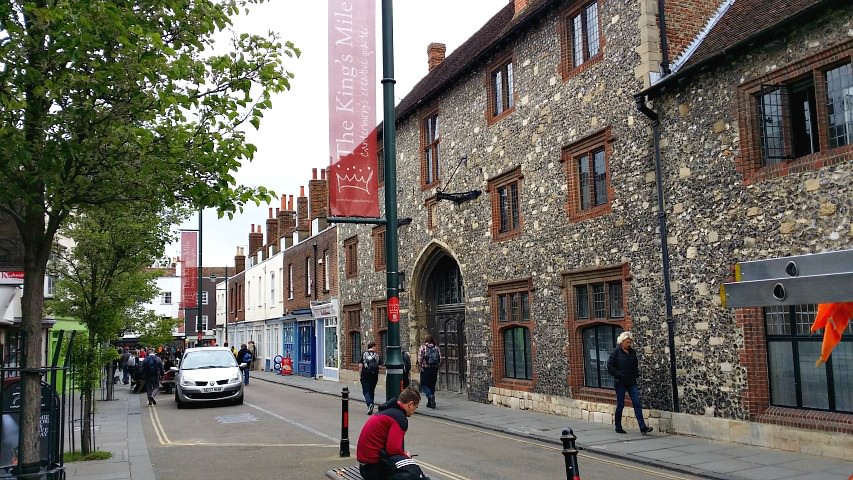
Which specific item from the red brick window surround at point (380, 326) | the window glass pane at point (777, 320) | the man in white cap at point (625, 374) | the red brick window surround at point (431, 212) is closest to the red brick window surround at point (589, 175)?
the man in white cap at point (625, 374)

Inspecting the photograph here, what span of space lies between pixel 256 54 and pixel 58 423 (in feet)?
16.5

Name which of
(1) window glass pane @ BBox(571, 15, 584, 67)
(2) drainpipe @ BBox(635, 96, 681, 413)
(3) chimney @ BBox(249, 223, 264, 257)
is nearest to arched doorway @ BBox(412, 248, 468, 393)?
(1) window glass pane @ BBox(571, 15, 584, 67)

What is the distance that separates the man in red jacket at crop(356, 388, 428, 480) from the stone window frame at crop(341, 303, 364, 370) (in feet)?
75.5

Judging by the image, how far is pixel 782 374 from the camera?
11094 millimetres

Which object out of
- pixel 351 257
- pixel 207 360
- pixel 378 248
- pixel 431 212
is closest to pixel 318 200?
pixel 351 257

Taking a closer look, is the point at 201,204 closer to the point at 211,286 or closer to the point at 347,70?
the point at 347,70

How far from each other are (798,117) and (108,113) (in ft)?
32.3

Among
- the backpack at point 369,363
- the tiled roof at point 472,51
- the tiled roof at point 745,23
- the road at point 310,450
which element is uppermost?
the tiled roof at point 472,51

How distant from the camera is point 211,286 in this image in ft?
270

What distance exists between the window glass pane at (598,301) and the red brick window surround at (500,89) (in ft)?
18.2

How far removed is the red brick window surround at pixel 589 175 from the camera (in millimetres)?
14789

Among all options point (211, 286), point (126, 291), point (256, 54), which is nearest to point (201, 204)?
point (256, 54)

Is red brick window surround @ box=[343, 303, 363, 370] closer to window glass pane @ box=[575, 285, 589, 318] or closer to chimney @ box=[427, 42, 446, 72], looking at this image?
chimney @ box=[427, 42, 446, 72]

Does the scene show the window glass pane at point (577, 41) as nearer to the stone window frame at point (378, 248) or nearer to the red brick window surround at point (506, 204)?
the red brick window surround at point (506, 204)
